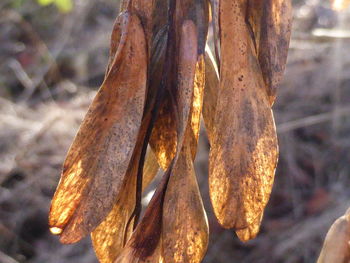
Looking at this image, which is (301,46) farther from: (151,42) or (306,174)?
(151,42)

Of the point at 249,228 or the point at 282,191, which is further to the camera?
the point at 282,191

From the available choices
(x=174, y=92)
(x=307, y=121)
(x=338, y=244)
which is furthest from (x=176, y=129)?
(x=307, y=121)

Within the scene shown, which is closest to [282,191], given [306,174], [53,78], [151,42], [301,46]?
[306,174]

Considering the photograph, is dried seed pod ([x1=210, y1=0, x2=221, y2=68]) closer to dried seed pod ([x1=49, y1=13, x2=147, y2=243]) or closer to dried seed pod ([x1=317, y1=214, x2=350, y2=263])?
dried seed pod ([x1=49, y1=13, x2=147, y2=243])

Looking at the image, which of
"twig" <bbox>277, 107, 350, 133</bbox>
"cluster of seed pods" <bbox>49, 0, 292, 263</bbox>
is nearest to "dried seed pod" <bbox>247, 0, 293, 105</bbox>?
"cluster of seed pods" <bbox>49, 0, 292, 263</bbox>

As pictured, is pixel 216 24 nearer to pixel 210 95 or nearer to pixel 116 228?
pixel 210 95
